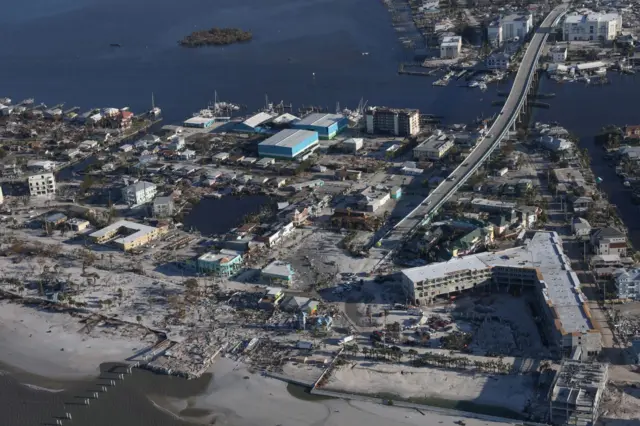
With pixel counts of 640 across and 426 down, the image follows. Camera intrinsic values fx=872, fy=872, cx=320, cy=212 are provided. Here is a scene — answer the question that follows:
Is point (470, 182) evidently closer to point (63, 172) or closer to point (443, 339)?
point (443, 339)

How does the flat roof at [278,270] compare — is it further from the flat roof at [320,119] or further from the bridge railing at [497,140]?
the flat roof at [320,119]

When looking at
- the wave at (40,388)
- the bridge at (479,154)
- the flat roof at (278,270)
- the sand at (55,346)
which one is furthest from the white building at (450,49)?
the wave at (40,388)

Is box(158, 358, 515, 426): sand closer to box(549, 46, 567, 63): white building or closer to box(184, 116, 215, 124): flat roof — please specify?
box(184, 116, 215, 124): flat roof

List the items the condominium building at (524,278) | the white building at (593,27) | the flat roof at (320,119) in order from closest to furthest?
the condominium building at (524,278) < the flat roof at (320,119) < the white building at (593,27)

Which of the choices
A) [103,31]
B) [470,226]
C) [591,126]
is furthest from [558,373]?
[103,31]

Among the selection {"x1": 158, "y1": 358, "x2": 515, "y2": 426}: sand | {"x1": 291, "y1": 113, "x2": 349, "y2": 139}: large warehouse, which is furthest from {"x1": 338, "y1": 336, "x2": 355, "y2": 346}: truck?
{"x1": 291, "y1": 113, "x2": 349, "y2": 139}: large warehouse

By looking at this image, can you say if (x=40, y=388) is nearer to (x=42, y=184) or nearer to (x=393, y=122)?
(x=42, y=184)
